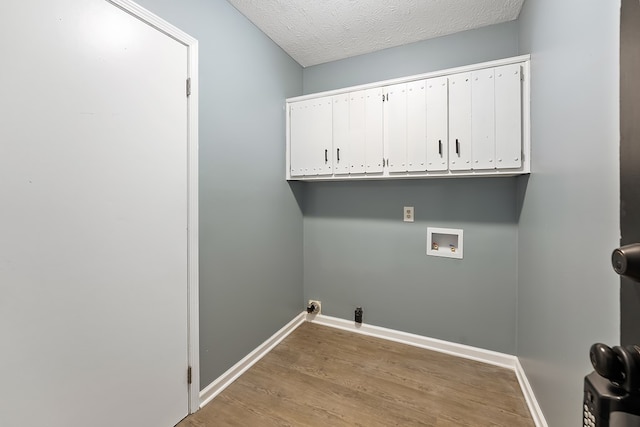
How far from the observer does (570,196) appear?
108 centimetres

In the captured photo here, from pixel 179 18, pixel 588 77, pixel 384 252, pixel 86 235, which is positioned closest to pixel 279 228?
pixel 384 252

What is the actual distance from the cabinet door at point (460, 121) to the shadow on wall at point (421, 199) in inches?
13.0

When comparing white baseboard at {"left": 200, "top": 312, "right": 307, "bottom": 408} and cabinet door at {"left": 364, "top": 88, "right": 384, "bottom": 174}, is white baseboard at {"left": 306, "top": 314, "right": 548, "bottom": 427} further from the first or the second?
cabinet door at {"left": 364, "top": 88, "right": 384, "bottom": 174}

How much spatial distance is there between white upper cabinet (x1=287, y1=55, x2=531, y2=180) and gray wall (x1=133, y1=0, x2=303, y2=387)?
11.4 inches

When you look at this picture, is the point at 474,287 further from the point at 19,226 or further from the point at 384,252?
the point at 19,226

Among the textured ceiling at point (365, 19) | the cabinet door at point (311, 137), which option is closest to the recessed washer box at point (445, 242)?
the cabinet door at point (311, 137)

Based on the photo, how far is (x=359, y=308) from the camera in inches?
98.3

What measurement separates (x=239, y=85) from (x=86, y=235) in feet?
4.38

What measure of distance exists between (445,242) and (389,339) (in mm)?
989

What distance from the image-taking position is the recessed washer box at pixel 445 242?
2.16 metres

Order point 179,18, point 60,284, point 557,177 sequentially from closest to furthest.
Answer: point 60,284 < point 557,177 < point 179,18

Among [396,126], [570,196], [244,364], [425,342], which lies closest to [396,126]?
[396,126]

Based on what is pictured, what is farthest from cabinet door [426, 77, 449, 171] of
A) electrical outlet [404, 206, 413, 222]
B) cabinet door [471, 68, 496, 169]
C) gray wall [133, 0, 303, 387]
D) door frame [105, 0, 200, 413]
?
door frame [105, 0, 200, 413]

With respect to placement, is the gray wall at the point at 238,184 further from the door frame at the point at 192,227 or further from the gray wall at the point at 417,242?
the gray wall at the point at 417,242
